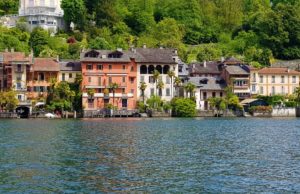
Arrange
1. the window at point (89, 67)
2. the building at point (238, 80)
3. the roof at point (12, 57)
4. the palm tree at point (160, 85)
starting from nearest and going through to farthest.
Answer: the roof at point (12, 57)
the window at point (89, 67)
the palm tree at point (160, 85)
the building at point (238, 80)

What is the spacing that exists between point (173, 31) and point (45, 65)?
42024mm

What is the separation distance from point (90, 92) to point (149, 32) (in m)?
42.9

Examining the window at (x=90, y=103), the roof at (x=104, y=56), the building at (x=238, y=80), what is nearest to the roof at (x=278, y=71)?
the building at (x=238, y=80)

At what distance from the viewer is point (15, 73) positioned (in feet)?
349

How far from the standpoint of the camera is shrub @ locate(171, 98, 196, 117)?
103 m

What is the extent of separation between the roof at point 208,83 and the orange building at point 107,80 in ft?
36.9

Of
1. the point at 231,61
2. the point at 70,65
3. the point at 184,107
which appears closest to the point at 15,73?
the point at 70,65

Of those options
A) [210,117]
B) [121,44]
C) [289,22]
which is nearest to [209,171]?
[210,117]

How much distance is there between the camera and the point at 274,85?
11738cm

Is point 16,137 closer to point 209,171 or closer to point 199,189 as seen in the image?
point 209,171

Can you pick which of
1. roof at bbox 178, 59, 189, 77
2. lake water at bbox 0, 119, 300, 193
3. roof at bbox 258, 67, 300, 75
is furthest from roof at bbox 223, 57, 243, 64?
lake water at bbox 0, 119, 300, 193

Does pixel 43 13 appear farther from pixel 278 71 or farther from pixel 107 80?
pixel 278 71

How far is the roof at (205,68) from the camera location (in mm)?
116375

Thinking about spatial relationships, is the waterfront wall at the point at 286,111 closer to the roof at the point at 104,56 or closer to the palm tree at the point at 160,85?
the palm tree at the point at 160,85
